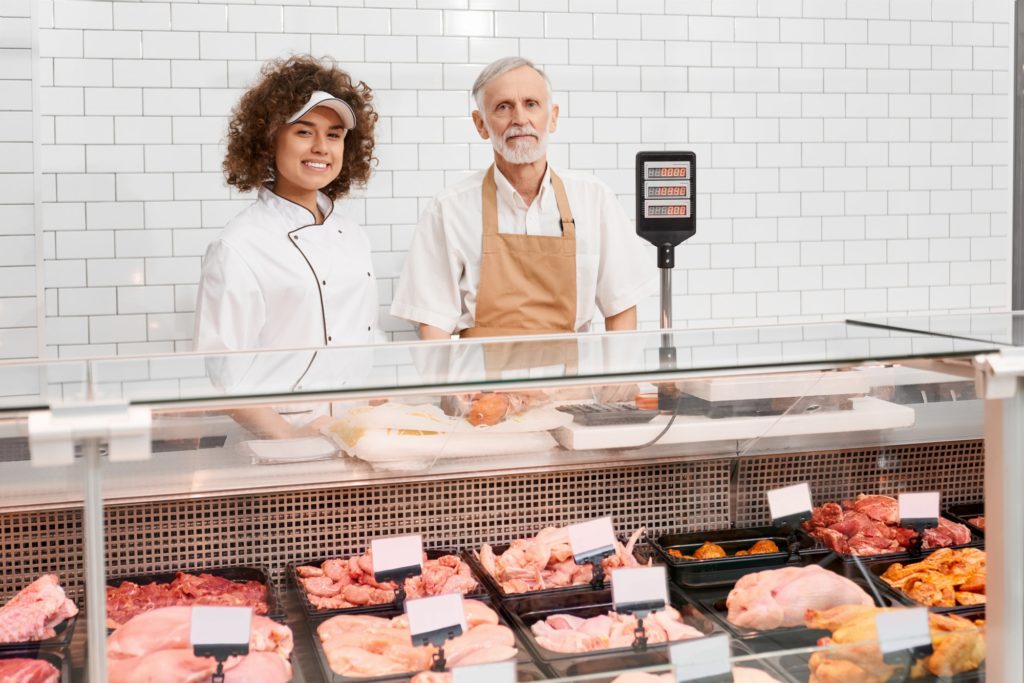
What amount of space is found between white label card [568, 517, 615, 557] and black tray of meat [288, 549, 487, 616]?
20 cm

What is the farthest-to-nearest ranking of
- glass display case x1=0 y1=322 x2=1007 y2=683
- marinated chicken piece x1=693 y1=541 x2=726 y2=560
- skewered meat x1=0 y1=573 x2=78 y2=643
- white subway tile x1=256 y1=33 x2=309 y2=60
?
white subway tile x1=256 y1=33 x2=309 y2=60 → marinated chicken piece x1=693 y1=541 x2=726 y2=560 → skewered meat x1=0 y1=573 x2=78 y2=643 → glass display case x1=0 y1=322 x2=1007 y2=683

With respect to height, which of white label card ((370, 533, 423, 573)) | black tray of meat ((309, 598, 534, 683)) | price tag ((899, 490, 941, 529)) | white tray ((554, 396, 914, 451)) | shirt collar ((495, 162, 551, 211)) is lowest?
black tray of meat ((309, 598, 534, 683))

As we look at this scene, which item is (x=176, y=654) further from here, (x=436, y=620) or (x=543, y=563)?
(x=543, y=563)

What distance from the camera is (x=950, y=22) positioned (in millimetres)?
5113

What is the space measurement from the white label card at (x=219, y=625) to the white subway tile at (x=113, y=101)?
3132mm

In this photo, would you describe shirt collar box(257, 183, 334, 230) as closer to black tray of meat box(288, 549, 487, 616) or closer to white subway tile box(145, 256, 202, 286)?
white subway tile box(145, 256, 202, 286)

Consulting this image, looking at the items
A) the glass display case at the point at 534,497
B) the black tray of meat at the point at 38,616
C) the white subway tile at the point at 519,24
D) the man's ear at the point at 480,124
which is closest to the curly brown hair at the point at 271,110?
the man's ear at the point at 480,124

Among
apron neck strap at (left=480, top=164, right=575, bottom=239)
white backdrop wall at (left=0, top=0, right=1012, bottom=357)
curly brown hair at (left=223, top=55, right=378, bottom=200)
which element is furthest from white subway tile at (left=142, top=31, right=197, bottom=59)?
apron neck strap at (left=480, top=164, right=575, bottom=239)

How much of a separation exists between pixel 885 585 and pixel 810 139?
133 inches

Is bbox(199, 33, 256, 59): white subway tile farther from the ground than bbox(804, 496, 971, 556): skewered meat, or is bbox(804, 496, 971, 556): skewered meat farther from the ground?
bbox(199, 33, 256, 59): white subway tile

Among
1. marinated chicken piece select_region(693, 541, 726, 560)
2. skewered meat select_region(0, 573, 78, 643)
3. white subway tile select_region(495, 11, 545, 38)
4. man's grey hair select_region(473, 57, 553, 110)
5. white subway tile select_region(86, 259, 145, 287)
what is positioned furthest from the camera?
white subway tile select_region(495, 11, 545, 38)

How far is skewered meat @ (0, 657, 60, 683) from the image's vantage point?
1679 mm

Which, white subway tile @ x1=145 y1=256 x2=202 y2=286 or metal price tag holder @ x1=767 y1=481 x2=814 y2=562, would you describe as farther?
white subway tile @ x1=145 y1=256 x2=202 y2=286

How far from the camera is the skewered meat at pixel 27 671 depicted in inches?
66.1
